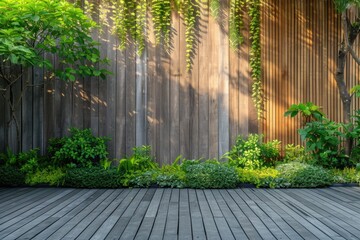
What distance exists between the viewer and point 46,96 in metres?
6.94

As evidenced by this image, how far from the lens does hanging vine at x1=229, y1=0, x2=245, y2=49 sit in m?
7.01

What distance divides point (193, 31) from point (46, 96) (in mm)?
3176

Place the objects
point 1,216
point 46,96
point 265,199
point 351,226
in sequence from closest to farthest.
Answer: point 351,226 → point 1,216 → point 265,199 → point 46,96

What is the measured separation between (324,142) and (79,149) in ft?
14.5

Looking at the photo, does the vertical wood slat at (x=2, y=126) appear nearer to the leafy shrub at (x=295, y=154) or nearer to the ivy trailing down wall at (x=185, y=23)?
the ivy trailing down wall at (x=185, y=23)

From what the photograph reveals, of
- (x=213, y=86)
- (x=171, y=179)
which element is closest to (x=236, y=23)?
(x=213, y=86)

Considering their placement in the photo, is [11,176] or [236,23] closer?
[11,176]

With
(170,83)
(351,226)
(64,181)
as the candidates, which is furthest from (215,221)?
(170,83)

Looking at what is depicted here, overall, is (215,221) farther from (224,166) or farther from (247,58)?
(247,58)

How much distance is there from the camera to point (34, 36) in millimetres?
6035

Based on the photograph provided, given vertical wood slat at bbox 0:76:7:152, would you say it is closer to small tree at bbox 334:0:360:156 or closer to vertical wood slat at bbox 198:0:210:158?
vertical wood slat at bbox 198:0:210:158

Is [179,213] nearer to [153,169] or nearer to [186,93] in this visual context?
[153,169]

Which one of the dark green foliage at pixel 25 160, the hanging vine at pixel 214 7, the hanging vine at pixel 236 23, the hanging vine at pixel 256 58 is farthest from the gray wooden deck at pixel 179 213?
the hanging vine at pixel 214 7

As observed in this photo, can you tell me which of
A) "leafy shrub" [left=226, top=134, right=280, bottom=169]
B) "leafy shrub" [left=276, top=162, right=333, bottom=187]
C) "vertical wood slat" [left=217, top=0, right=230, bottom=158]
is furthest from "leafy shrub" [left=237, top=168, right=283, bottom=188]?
"vertical wood slat" [left=217, top=0, right=230, bottom=158]
